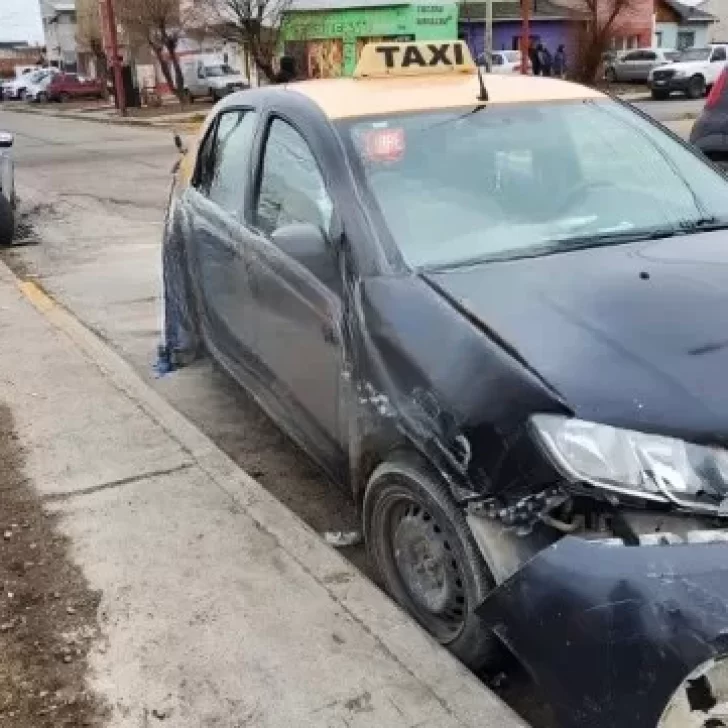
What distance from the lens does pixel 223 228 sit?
14.4 feet

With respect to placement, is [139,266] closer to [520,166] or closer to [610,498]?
[520,166]

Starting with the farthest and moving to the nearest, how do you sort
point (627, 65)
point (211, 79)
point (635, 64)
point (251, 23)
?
1. point (627, 65)
2. point (635, 64)
3. point (211, 79)
4. point (251, 23)

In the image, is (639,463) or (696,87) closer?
(639,463)

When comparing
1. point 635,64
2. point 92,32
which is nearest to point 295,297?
point 635,64

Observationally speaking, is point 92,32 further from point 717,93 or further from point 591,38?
point 717,93

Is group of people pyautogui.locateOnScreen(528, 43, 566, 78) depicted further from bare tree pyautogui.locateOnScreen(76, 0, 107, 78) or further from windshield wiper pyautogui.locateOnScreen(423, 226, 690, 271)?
windshield wiper pyautogui.locateOnScreen(423, 226, 690, 271)

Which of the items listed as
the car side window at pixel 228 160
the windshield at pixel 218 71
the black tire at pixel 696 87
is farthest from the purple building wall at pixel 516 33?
the car side window at pixel 228 160

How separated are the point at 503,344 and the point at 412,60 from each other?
6.99 feet

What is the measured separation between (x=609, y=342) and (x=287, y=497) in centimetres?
195

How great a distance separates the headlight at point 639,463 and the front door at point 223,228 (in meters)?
2.03

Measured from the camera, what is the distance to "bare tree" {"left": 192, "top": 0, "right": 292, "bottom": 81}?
3078cm

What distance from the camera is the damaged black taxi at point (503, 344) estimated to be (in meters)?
2.23

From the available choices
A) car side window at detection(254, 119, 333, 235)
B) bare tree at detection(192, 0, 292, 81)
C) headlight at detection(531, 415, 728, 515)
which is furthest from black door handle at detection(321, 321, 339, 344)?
bare tree at detection(192, 0, 292, 81)

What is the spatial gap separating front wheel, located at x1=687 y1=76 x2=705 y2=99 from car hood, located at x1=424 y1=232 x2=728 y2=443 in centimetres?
3206
